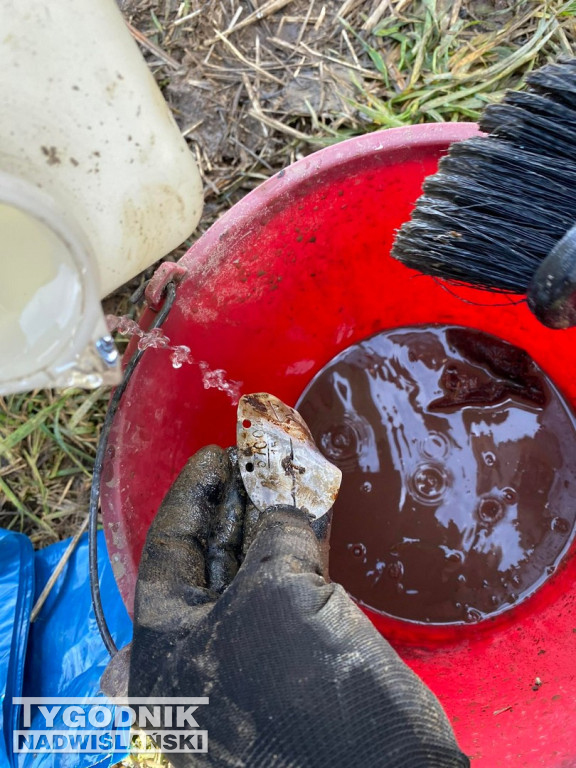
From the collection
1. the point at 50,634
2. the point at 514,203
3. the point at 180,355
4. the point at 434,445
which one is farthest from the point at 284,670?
the point at 50,634

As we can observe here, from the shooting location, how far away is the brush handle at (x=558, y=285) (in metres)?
0.67

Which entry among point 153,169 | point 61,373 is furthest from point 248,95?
point 61,373

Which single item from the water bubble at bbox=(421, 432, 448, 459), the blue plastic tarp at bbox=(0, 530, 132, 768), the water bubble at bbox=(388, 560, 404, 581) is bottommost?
the blue plastic tarp at bbox=(0, 530, 132, 768)

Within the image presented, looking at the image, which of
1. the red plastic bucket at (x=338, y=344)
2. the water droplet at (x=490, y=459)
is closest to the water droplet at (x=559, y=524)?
the red plastic bucket at (x=338, y=344)

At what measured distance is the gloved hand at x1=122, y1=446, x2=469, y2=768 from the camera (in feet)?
2.04

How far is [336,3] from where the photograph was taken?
4.25 feet

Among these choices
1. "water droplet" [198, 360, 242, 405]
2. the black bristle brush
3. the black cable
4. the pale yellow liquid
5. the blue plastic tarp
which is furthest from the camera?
the blue plastic tarp

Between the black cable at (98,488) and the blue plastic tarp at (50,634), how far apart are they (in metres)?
0.43

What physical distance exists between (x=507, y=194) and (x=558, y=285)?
0.16 metres

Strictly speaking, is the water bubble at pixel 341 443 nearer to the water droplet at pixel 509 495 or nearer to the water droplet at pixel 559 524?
the water droplet at pixel 509 495

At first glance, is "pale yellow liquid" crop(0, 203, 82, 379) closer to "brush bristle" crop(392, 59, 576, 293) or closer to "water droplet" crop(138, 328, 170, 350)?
"water droplet" crop(138, 328, 170, 350)

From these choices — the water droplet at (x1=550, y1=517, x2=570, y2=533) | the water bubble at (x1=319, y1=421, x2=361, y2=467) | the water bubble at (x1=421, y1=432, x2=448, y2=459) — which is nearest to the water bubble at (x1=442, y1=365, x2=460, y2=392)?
the water bubble at (x1=421, y1=432, x2=448, y2=459)

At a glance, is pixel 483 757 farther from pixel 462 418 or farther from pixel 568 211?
pixel 568 211

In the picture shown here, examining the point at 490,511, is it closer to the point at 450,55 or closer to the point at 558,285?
the point at 558,285
